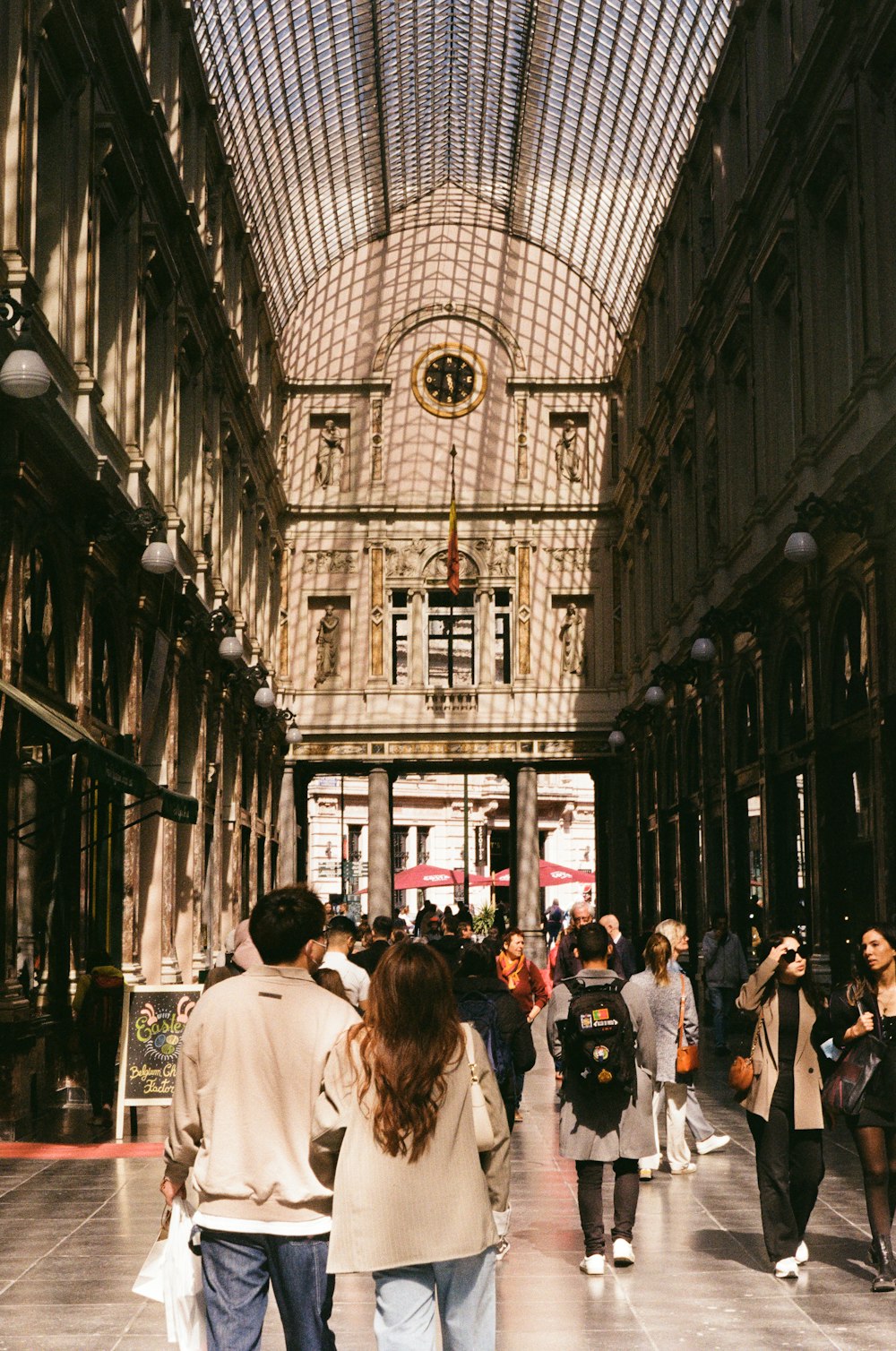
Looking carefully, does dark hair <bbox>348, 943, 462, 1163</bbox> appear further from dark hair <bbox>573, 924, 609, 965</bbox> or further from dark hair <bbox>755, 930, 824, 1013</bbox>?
dark hair <bbox>755, 930, 824, 1013</bbox>

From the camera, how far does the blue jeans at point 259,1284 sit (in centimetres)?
519

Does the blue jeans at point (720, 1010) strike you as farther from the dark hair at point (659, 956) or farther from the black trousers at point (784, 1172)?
the black trousers at point (784, 1172)

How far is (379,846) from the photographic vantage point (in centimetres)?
4575

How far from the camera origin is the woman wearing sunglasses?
903cm

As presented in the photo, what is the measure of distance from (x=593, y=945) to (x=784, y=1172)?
1578 mm

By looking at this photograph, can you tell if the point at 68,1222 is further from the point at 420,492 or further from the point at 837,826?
the point at 420,492

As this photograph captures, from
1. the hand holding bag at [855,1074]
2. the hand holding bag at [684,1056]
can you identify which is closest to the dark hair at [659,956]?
the hand holding bag at [684,1056]

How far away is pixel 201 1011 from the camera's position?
545 centimetres

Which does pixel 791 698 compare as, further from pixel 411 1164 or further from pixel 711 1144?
pixel 411 1164

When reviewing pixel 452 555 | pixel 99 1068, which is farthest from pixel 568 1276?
pixel 452 555

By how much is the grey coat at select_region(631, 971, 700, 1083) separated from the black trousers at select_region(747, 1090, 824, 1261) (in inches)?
137

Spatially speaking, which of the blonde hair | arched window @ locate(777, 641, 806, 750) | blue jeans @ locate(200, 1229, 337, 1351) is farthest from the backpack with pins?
arched window @ locate(777, 641, 806, 750)

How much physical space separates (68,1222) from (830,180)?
16697mm

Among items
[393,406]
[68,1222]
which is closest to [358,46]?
[393,406]
